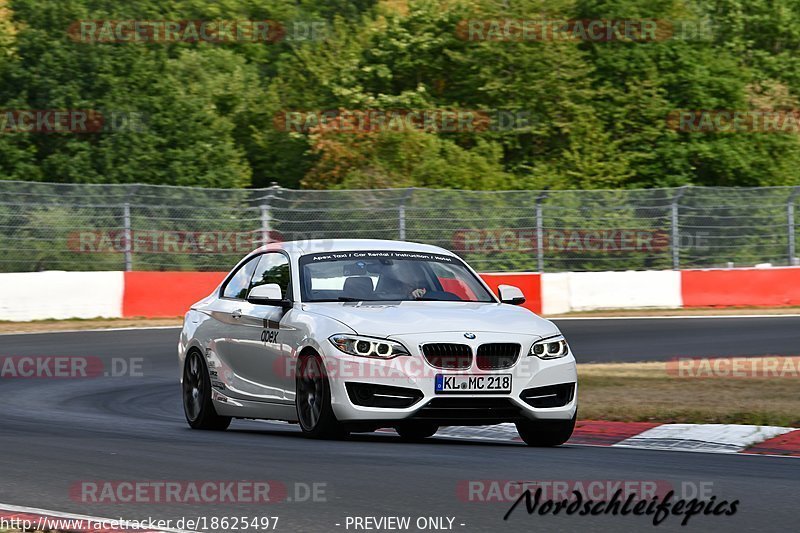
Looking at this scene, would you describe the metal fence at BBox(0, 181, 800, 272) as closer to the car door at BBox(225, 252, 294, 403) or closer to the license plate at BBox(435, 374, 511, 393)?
the car door at BBox(225, 252, 294, 403)

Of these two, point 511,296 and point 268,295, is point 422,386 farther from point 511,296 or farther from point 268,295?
point 511,296

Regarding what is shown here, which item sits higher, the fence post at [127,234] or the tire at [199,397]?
the fence post at [127,234]

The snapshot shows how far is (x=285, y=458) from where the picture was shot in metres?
9.18

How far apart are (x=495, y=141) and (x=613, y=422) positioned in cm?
3174

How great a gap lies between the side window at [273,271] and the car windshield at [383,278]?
0.18 meters

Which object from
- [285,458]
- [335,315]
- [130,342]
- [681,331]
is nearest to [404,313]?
[335,315]

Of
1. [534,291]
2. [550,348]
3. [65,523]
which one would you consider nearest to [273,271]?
[550,348]

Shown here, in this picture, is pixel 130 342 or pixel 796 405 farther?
pixel 130 342

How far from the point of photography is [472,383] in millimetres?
9945

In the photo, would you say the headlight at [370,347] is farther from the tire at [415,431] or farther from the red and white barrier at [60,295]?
the red and white barrier at [60,295]

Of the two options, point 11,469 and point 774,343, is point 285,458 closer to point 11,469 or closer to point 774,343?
point 11,469

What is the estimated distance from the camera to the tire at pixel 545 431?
1041 cm

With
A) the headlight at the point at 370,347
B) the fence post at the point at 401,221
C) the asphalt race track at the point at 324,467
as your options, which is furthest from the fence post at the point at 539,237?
the headlight at the point at 370,347

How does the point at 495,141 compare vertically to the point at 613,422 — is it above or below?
above
